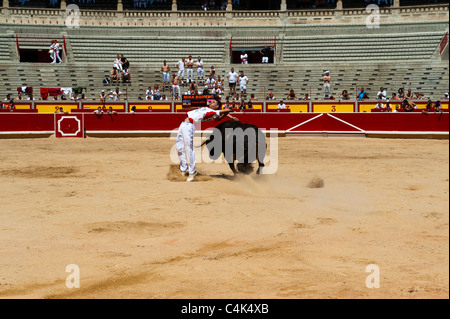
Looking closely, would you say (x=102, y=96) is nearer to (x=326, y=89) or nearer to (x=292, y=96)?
(x=292, y=96)

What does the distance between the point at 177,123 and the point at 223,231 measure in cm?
1529

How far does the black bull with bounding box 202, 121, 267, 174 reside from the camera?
400 inches

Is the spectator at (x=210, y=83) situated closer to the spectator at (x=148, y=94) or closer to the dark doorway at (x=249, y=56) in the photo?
the spectator at (x=148, y=94)

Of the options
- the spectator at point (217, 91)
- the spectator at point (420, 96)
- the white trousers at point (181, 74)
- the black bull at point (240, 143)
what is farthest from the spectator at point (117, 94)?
the black bull at point (240, 143)

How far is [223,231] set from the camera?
247 inches

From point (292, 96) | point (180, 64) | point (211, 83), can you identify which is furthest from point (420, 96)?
point (180, 64)

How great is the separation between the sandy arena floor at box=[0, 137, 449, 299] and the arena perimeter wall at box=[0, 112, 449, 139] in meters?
8.61

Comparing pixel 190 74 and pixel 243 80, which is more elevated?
pixel 190 74

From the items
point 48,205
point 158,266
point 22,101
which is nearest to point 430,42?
point 22,101

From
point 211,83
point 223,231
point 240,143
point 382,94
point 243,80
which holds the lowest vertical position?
point 223,231

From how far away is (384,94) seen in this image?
2525cm

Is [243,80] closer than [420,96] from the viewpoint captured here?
No

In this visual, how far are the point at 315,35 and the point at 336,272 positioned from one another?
92.4 ft

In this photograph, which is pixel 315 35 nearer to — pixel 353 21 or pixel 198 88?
pixel 353 21
